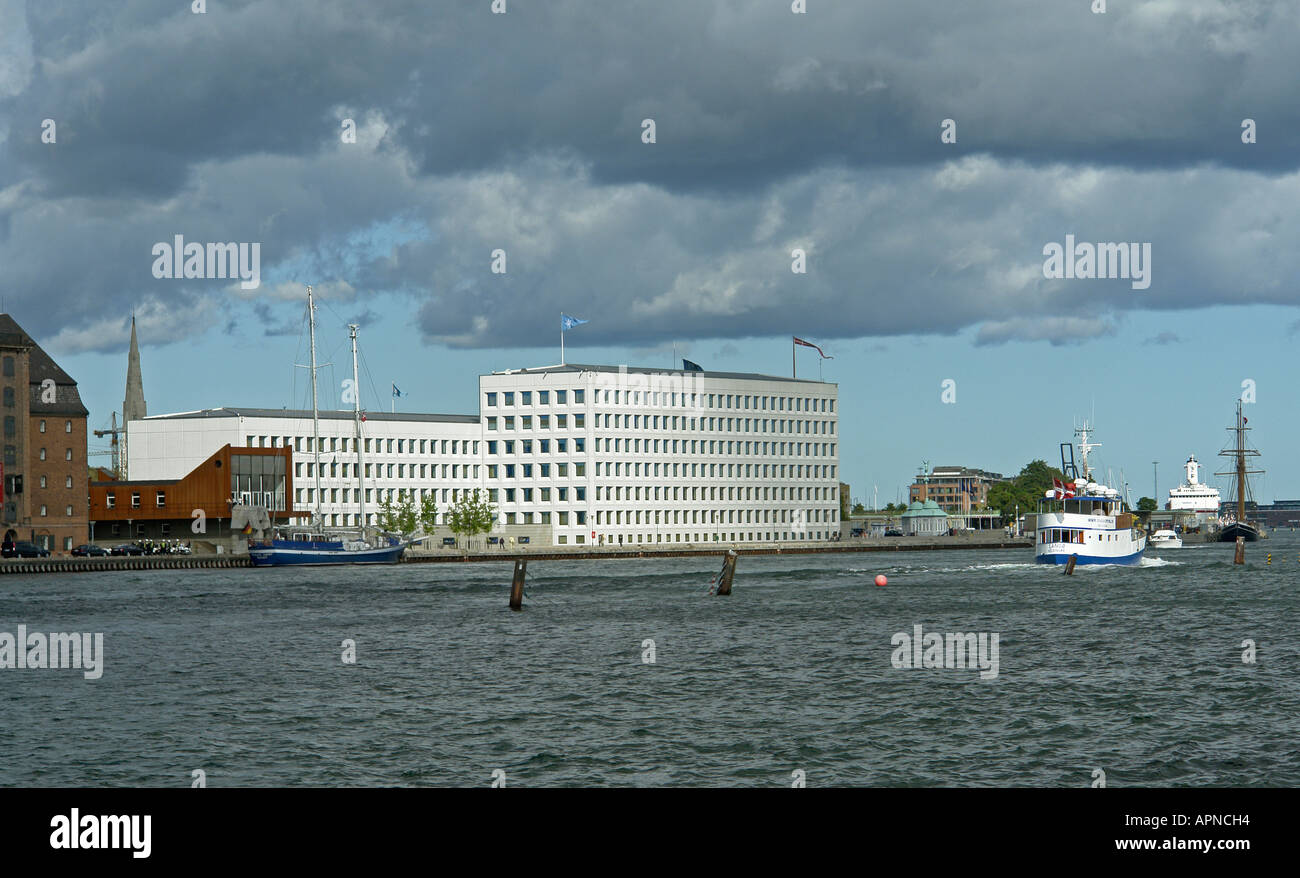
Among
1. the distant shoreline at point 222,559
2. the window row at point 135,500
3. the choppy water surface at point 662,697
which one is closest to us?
the choppy water surface at point 662,697

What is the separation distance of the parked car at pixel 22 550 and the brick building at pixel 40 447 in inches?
90.8

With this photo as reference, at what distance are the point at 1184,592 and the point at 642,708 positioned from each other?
197ft

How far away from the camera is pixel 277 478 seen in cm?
18638

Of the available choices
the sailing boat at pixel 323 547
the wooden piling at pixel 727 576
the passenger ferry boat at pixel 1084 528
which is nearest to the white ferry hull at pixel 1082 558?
the passenger ferry boat at pixel 1084 528

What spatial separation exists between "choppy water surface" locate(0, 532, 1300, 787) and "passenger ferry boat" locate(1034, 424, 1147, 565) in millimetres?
36902

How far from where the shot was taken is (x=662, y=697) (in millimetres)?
40469

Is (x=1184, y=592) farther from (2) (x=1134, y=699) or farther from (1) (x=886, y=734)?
(1) (x=886, y=734)

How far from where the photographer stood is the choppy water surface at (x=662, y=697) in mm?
29469

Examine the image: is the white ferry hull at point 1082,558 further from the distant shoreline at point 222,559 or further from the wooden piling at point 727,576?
the distant shoreline at point 222,559

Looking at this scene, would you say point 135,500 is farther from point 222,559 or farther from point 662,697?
point 662,697

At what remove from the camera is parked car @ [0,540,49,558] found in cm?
14188
